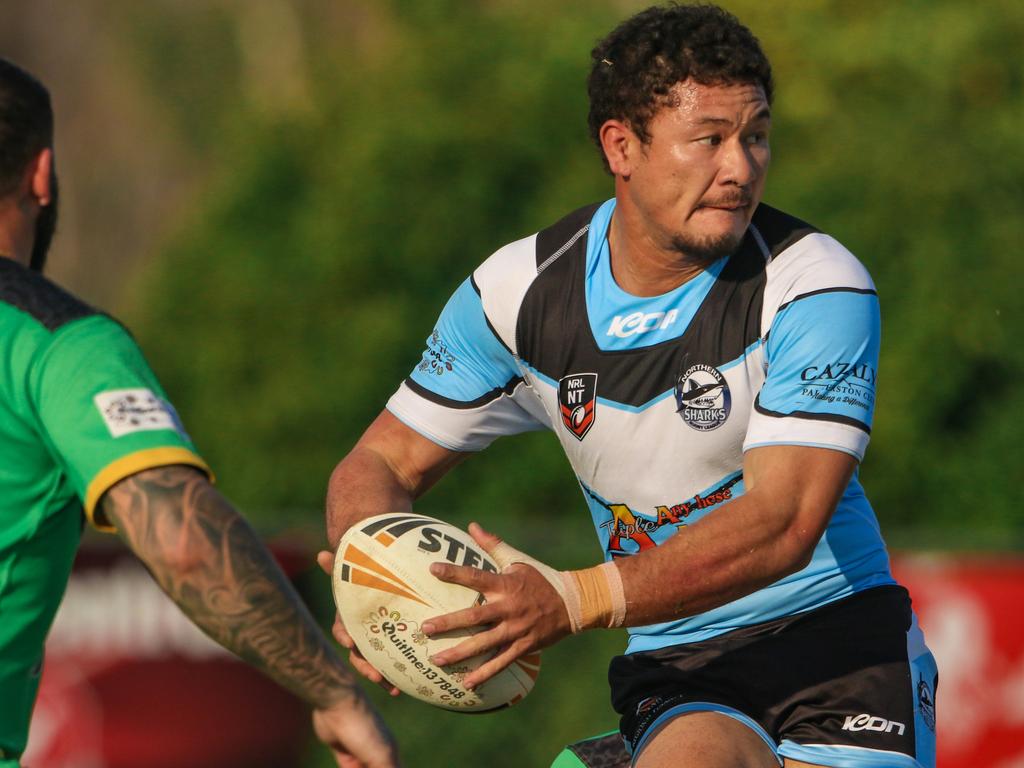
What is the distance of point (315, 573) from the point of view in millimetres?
11336

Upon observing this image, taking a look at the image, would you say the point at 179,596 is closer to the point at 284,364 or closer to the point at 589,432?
the point at 589,432

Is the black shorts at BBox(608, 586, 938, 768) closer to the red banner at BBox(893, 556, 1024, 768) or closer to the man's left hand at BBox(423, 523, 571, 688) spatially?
the man's left hand at BBox(423, 523, 571, 688)

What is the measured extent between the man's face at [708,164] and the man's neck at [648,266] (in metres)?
0.06

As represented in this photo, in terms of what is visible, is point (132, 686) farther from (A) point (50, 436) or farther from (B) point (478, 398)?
(A) point (50, 436)

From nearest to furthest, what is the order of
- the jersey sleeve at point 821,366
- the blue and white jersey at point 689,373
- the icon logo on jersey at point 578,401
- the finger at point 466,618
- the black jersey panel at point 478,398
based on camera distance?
the finger at point 466,618 < the jersey sleeve at point 821,366 < the blue and white jersey at point 689,373 < the icon logo on jersey at point 578,401 < the black jersey panel at point 478,398

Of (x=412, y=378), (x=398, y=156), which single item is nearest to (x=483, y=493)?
(x=398, y=156)

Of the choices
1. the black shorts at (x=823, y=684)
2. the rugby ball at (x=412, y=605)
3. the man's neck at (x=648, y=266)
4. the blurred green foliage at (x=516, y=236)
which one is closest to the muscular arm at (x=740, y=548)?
the rugby ball at (x=412, y=605)

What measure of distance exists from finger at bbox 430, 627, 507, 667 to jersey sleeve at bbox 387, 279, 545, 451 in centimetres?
130

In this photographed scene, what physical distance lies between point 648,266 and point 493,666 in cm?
152

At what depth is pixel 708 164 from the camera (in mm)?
4984

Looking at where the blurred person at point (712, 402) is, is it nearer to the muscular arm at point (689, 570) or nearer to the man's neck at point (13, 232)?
the muscular arm at point (689, 570)

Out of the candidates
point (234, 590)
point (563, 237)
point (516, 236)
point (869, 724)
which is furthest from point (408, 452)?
point (516, 236)

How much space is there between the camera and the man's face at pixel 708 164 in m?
4.98

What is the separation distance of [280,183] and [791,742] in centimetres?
1152
